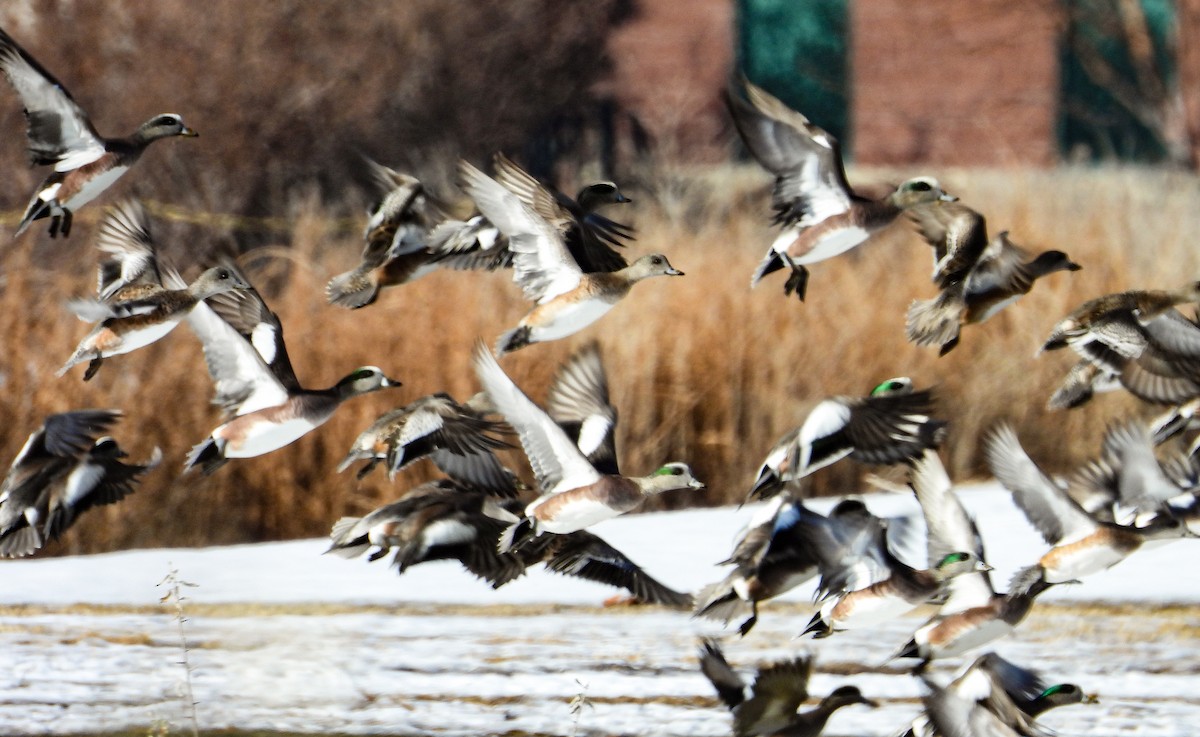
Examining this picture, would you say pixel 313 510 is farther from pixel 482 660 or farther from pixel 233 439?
pixel 233 439

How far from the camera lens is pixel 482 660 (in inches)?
217

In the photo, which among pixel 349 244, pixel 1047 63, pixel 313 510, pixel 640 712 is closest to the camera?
pixel 640 712

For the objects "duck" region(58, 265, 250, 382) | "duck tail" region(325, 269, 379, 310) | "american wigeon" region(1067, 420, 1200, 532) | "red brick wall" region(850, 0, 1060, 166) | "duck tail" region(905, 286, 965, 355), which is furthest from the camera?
"red brick wall" region(850, 0, 1060, 166)

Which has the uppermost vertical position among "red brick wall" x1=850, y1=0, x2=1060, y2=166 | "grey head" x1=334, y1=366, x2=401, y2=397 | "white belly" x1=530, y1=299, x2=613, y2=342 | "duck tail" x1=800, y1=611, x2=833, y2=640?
"white belly" x1=530, y1=299, x2=613, y2=342

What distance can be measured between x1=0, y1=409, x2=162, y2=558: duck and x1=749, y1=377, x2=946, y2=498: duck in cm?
196

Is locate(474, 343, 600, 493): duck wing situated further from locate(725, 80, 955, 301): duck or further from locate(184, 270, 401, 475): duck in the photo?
locate(725, 80, 955, 301): duck

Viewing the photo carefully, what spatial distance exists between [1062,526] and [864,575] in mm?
699

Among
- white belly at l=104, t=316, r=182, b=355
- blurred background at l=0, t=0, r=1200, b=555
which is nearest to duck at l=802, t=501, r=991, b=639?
white belly at l=104, t=316, r=182, b=355

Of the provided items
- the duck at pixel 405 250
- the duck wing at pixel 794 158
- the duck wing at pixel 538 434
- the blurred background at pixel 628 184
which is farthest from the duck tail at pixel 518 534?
the blurred background at pixel 628 184

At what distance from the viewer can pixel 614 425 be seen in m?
5.21

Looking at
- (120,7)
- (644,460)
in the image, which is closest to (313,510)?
(644,460)

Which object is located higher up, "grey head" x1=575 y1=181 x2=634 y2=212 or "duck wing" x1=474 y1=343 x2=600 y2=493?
"grey head" x1=575 y1=181 x2=634 y2=212

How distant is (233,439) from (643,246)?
259 inches

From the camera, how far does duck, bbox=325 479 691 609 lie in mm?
5086
